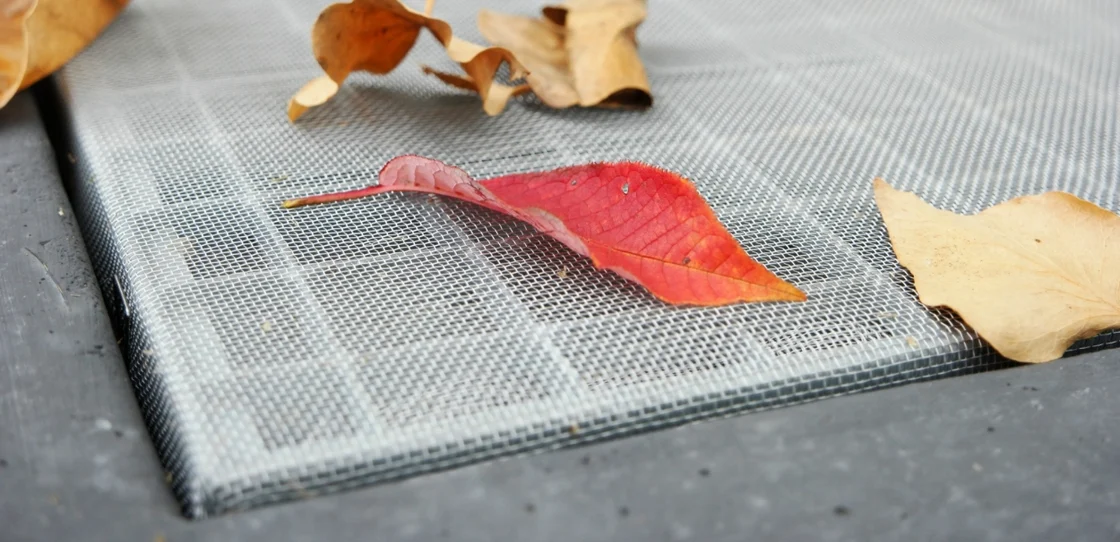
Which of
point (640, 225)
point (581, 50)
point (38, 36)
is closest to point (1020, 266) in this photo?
point (640, 225)

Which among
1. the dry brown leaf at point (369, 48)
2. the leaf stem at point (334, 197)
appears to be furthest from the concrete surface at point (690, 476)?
the dry brown leaf at point (369, 48)

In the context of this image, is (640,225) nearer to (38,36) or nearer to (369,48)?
(369,48)

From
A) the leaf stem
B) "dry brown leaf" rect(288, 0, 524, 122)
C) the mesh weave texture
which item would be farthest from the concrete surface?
"dry brown leaf" rect(288, 0, 524, 122)

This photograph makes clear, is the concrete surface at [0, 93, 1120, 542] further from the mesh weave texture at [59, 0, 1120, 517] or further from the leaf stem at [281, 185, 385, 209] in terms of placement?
the leaf stem at [281, 185, 385, 209]

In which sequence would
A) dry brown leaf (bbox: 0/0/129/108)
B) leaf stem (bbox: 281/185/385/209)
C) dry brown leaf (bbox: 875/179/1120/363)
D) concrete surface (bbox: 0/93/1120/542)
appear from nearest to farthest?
concrete surface (bbox: 0/93/1120/542) < dry brown leaf (bbox: 875/179/1120/363) < leaf stem (bbox: 281/185/385/209) < dry brown leaf (bbox: 0/0/129/108)

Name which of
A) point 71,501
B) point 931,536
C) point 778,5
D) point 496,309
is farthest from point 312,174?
point 778,5

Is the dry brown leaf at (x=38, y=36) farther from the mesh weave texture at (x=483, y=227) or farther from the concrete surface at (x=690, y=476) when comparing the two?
the concrete surface at (x=690, y=476)
